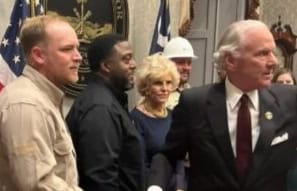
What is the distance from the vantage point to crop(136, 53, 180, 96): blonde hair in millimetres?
3850

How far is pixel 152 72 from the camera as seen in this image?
3.85 metres

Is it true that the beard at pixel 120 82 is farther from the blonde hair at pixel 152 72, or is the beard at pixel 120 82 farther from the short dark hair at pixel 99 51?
the blonde hair at pixel 152 72

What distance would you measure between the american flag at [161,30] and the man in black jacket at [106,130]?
6.91 feet

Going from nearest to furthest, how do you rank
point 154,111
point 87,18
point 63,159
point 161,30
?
1. point 63,159
2. point 154,111
3. point 87,18
4. point 161,30

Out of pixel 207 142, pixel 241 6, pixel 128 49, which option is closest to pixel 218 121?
pixel 207 142

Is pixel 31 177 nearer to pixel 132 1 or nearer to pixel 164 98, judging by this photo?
pixel 164 98

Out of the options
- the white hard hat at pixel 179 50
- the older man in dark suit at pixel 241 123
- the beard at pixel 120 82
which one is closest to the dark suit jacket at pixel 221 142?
the older man in dark suit at pixel 241 123

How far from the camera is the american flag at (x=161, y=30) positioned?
17.0ft

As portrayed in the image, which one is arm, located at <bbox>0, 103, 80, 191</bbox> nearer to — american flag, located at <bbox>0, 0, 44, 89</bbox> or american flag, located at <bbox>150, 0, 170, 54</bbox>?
american flag, located at <bbox>0, 0, 44, 89</bbox>

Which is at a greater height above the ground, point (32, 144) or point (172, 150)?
point (32, 144)

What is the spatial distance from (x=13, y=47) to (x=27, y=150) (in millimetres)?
1898

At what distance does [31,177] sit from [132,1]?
346cm

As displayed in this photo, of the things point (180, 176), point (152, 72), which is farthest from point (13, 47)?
point (180, 176)

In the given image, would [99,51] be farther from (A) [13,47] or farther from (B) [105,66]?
(A) [13,47]
